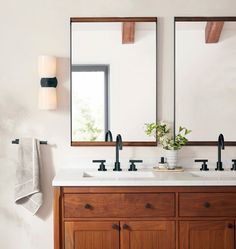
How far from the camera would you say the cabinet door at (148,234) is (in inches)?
128

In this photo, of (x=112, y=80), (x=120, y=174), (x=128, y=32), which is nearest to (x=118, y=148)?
(x=120, y=174)

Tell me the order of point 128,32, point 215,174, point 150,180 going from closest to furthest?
point 150,180 < point 215,174 < point 128,32

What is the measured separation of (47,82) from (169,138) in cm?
99

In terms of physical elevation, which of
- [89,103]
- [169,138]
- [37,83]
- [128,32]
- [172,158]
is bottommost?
[172,158]

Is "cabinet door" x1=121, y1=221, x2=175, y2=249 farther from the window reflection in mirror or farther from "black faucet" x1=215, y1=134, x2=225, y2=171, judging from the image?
the window reflection in mirror

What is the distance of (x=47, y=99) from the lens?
12.1ft

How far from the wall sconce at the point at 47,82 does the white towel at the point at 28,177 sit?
0.92 ft

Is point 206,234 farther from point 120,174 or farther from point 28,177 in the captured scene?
point 28,177

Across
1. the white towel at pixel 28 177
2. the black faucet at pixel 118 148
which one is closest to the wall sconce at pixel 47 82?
the white towel at pixel 28 177

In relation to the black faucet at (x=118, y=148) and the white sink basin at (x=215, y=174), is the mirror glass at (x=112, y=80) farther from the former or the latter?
the white sink basin at (x=215, y=174)

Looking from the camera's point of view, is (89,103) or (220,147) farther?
(89,103)

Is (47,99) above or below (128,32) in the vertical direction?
below

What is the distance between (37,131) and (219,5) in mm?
1646

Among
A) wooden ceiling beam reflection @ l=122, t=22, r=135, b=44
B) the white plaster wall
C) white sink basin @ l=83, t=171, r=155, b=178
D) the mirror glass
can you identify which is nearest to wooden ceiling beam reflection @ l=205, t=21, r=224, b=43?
the white plaster wall
